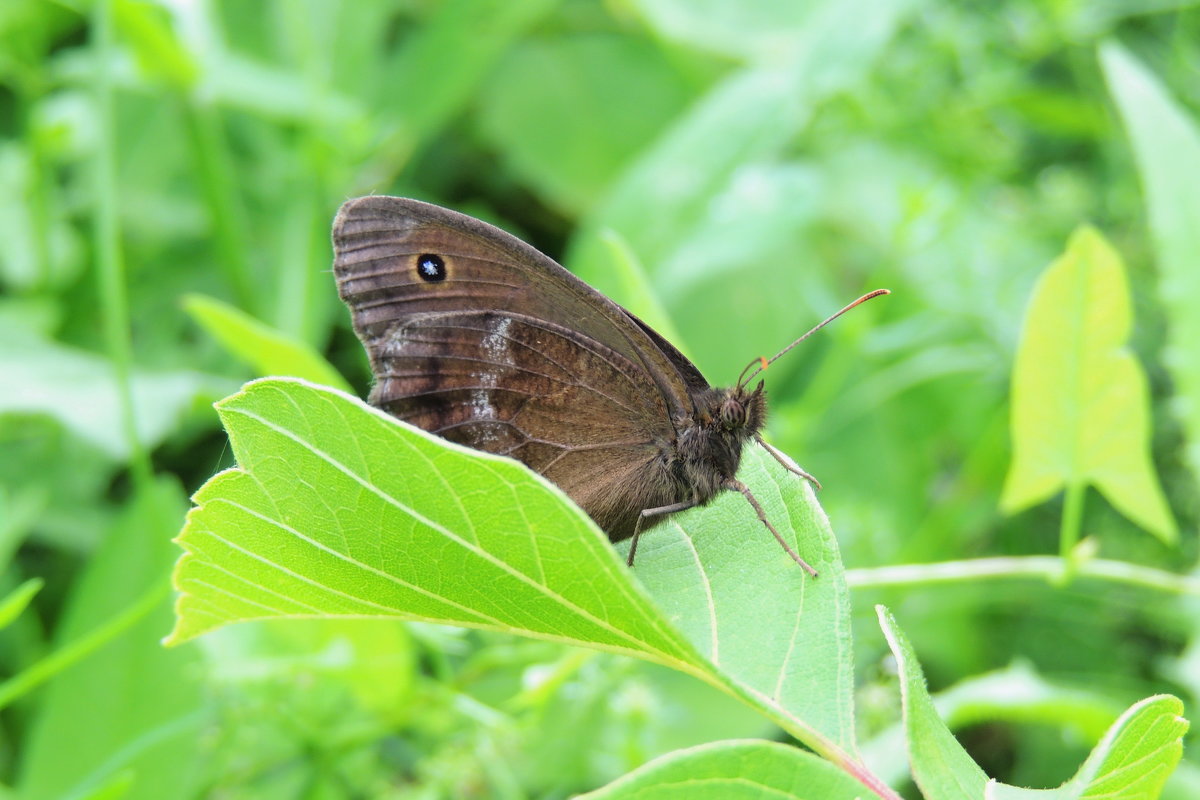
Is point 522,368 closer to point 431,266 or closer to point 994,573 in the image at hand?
point 431,266

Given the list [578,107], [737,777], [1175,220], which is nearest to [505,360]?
[737,777]

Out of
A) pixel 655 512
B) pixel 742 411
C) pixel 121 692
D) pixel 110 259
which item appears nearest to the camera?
pixel 655 512

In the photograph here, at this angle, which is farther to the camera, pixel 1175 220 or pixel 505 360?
pixel 1175 220

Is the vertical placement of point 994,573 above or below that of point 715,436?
below

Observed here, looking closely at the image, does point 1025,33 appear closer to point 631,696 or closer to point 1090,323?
point 1090,323

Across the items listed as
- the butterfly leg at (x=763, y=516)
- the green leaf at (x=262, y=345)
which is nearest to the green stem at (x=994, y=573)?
the butterfly leg at (x=763, y=516)

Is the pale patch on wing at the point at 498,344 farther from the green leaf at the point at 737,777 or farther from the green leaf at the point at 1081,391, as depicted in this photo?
the green leaf at the point at 737,777
